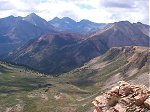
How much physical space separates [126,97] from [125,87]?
217 centimetres

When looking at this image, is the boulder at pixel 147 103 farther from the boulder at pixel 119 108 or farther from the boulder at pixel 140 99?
the boulder at pixel 119 108

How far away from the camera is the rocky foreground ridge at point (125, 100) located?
45.0 m

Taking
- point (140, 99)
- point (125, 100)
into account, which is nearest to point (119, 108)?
point (125, 100)

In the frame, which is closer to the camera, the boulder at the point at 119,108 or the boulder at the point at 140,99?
the boulder at the point at 140,99

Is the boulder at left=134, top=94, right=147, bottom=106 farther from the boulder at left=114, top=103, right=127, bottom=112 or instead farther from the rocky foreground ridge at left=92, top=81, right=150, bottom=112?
the boulder at left=114, top=103, right=127, bottom=112

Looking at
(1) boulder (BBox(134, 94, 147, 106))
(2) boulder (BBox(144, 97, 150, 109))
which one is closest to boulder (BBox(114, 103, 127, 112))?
(1) boulder (BBox(134, 94, 147, 106))

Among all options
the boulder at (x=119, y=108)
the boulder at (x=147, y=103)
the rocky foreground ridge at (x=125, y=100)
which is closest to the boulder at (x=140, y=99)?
the rocky foreground ridge at (x=125, y=100)

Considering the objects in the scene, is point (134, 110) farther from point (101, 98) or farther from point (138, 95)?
point (101, 98)

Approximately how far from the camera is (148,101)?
43.6 m

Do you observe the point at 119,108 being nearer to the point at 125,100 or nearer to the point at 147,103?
the point at 125,100

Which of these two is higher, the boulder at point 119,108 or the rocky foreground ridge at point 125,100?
the rocky foreground ridge at point 125,100

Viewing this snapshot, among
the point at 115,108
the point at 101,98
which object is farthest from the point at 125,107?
the point at 101,98

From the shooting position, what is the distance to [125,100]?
47062 mm

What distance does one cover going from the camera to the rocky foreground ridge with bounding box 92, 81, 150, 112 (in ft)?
148
